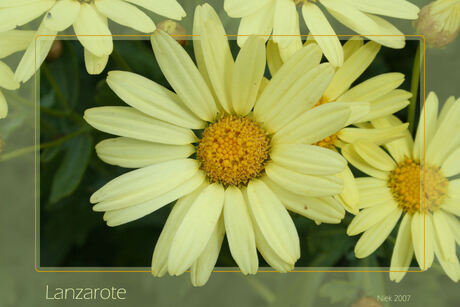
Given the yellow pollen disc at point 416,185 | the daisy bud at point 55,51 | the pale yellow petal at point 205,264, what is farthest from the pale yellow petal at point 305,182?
the daisy bud at point 55,51

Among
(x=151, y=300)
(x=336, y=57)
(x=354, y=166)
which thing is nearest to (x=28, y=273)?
(x=151, y=300)

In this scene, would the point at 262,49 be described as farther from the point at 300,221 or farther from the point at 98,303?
the point at 98,303

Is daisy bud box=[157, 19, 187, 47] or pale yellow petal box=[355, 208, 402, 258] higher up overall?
daisy bud box=[157, 19, 187, 47]

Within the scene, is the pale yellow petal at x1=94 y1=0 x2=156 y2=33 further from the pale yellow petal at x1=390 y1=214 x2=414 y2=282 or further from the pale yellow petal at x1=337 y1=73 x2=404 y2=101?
the pale yellow petal at x1=390 y1=214 x2=414 y2=282

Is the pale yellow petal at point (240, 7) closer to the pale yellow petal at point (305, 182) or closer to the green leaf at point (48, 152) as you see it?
the pale yellow petal at point (305, 182)

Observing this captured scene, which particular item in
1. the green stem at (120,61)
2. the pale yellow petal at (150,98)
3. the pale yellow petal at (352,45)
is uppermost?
the pale yellow petal at (352,45)

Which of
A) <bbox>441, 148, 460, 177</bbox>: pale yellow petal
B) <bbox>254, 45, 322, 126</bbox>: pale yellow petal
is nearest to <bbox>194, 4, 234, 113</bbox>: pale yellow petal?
<bbox>254, 45, 322, 126</bbox>: pale yellow petal
